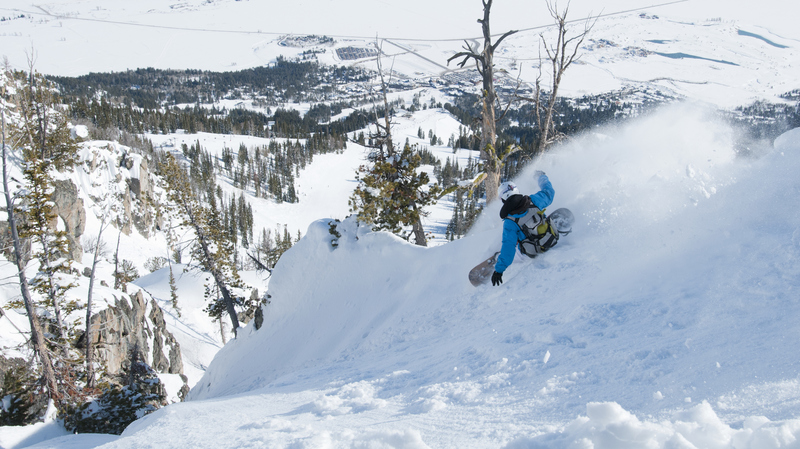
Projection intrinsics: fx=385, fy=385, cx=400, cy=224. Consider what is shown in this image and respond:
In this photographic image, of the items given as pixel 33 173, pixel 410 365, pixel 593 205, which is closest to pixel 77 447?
pixel 410 365

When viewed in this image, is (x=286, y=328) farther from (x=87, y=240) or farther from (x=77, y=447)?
(x=87, y=240)

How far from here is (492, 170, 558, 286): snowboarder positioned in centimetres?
602

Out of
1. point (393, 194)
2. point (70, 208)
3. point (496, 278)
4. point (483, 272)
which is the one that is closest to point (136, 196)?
point (70, 208)

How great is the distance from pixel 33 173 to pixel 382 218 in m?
14.4

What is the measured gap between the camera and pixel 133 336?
25.9m

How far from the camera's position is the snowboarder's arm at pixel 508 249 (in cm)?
606

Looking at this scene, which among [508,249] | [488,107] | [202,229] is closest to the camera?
[508,249]

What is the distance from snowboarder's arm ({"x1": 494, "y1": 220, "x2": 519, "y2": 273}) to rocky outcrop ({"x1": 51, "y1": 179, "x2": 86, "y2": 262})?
58.2m

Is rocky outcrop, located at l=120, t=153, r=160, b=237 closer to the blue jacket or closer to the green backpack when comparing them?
the blue jacket

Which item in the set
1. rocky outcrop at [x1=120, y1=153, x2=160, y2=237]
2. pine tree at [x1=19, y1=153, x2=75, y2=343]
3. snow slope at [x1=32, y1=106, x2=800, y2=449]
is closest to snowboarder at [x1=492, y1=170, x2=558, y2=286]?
snow slope at [x1=32, y1=106, x2=800, y2=449]

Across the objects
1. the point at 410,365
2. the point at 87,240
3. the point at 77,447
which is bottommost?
the point at 87,240

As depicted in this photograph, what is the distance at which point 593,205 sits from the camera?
22.4ft

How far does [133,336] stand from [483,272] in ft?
91.9

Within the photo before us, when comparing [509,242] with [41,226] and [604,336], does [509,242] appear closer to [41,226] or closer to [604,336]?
[604,336]
